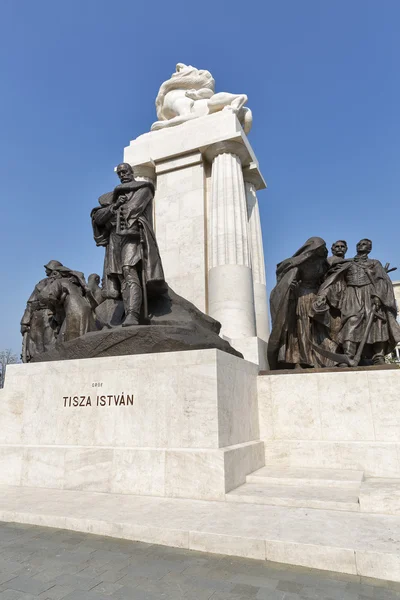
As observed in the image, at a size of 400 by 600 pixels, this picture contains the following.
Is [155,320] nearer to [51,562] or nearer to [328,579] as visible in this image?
[51,562]

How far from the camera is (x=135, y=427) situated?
6027mm

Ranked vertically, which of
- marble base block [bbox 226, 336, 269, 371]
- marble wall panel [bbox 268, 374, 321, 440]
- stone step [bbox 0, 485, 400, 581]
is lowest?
stone step [bbox 0, 485, 400, 581]

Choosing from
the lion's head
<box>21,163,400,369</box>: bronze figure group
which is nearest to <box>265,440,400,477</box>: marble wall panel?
<box>21,163,400,369</box>: bronze figure group

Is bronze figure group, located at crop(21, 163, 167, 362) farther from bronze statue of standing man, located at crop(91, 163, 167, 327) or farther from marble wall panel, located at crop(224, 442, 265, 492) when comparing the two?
marble wall panel, located at crop(224, 442, 265, 492)

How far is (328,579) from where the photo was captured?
10.3 ft

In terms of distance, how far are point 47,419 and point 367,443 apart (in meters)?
5.36

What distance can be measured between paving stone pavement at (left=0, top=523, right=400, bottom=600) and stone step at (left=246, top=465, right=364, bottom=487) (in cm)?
241

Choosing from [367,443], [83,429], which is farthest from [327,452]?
[83,429]

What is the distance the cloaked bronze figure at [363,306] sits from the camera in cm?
869

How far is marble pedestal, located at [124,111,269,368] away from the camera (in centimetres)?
1158

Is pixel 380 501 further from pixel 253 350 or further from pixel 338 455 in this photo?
pixel 253 350

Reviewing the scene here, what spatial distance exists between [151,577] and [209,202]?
36.6 feet

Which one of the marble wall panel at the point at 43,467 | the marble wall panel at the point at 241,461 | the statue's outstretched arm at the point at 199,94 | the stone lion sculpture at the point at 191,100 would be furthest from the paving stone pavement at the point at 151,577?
the statue's outstretched arm at the point at 199,94

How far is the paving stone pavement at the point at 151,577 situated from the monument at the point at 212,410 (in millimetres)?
192
